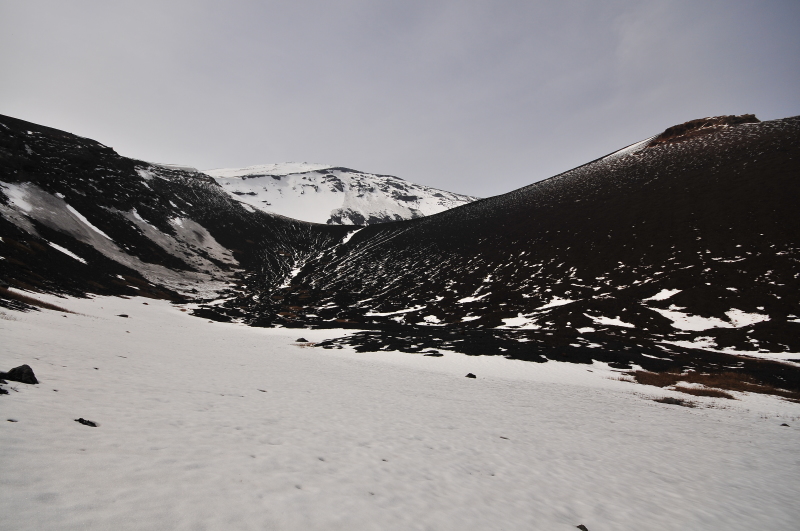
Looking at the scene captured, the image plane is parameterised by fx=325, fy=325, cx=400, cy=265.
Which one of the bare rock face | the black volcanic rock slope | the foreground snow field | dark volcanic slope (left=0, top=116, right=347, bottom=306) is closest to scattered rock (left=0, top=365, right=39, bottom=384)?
the foreground snow field

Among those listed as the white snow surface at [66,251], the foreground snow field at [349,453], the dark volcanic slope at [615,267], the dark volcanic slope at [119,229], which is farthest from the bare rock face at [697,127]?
the white snow surface at [66,251]

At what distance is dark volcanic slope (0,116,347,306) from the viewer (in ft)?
154

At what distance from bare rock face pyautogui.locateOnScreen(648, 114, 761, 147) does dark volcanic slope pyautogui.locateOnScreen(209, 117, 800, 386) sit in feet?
2.41

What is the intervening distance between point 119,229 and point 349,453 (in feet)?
309

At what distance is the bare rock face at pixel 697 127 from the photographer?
98562 mm

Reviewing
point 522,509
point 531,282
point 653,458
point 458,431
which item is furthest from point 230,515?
point 531,282

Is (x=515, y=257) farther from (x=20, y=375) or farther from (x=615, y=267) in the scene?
(x=20, y=375)

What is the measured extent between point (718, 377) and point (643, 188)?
69.8 metres

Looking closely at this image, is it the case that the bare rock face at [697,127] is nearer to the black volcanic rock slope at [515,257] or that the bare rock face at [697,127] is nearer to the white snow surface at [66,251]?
the black volcanic rock slope at [515,257]

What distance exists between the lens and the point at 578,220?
74.8 metres

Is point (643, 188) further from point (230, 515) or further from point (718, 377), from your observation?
point (230, 515)

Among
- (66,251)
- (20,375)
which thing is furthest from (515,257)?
(66,251)

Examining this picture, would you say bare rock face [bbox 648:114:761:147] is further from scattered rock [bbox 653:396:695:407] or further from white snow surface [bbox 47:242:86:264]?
white snow surface [bbox 47:242:86:264]

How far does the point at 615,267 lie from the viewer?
53969mm
